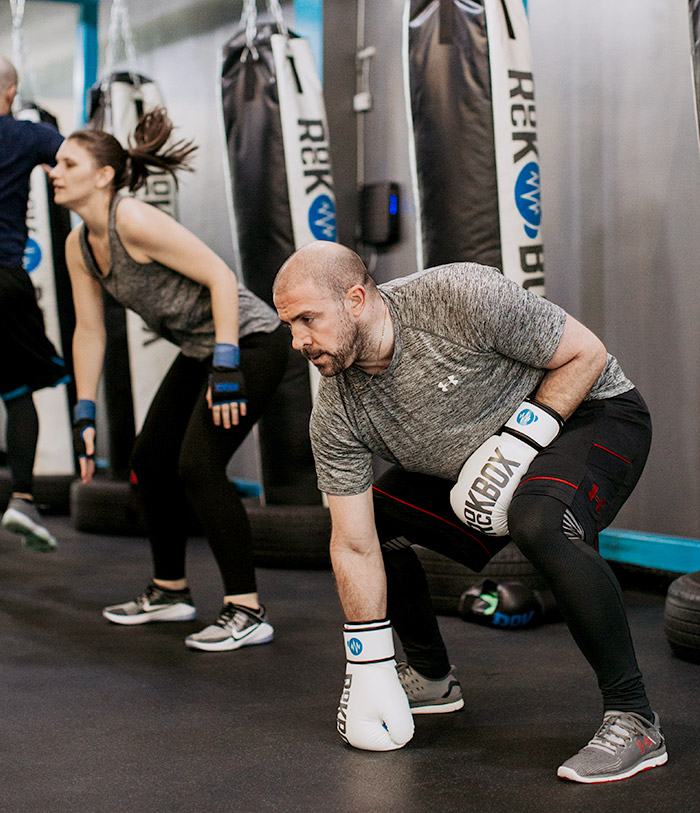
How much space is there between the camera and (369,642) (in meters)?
1.79

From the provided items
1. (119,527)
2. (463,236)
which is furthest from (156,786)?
(119,527)

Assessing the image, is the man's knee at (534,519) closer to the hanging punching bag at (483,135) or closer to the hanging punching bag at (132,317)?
the hanging punching bag at (483,135)

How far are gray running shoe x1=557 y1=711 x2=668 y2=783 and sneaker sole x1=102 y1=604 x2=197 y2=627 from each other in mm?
1423

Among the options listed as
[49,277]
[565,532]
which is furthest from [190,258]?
[49,277]

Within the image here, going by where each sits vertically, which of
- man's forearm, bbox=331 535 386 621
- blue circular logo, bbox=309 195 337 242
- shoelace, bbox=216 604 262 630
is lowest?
shoelace, bbox=216 604 262 630

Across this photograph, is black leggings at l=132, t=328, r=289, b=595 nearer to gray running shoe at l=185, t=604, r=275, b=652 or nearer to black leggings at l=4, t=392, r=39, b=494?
gray running shoe at l=185, t=604, r=275, b=652

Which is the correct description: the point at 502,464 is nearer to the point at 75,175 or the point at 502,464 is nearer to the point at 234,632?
the point at 234,632

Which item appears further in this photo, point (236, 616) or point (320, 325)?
point (236, 616)

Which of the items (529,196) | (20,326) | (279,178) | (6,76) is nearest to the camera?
(529,196)

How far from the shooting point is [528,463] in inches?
70.0

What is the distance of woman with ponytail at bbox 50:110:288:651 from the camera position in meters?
2.50

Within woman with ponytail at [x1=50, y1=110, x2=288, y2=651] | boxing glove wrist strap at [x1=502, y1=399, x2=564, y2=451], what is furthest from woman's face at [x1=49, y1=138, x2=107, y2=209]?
boxing glove wrist strap at [x1=502, y1=399, x2=564, y2=451]

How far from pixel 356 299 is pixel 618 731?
84 centimetres

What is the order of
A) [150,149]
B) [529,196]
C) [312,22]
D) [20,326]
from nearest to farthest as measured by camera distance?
1. [150,149]
2. [529,196]
3. [20,326]
4. [312,22]
